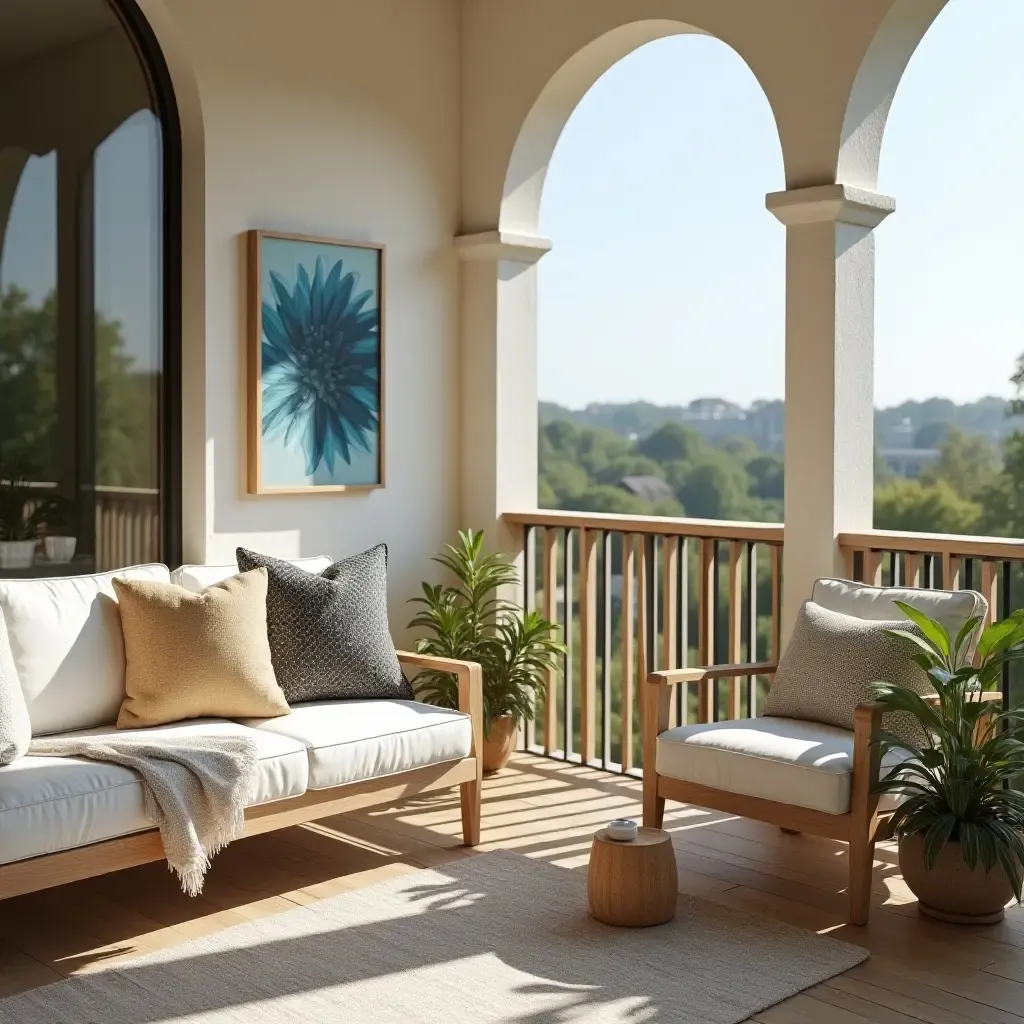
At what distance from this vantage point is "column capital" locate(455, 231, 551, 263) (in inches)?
215

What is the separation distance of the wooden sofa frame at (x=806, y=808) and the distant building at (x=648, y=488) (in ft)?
48.1

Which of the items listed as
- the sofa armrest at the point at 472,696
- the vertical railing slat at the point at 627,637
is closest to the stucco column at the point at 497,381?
the vertical railing slat at the point at 627,637

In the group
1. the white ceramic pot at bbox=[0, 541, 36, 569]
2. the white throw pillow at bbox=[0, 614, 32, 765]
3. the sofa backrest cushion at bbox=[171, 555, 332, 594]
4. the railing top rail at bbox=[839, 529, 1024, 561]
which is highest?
the railing top rail at bbox=[839, 529, 1024, 561]

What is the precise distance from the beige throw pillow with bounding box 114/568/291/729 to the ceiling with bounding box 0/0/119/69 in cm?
184

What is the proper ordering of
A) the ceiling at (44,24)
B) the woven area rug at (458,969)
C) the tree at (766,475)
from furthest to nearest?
the tree at (766,475) < the ceiling at (44,24) < the woven area rug at (458,969)

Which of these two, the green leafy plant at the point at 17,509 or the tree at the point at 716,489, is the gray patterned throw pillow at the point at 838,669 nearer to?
the green leafy plant at the point at 17,509

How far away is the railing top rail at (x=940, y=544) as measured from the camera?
4.06 meters

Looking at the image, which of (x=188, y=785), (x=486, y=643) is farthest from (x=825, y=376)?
(x=188, y=785)

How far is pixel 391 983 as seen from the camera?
3168 millimetres

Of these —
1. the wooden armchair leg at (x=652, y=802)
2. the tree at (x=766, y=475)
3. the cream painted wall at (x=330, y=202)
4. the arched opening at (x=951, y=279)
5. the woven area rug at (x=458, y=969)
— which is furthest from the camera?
the tree at (x=766, y=475)

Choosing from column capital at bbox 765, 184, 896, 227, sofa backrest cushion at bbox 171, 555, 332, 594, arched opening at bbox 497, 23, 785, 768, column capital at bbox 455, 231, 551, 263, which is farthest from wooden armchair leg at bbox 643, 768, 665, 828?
arched opening at bbox 497, 23, 785, 768

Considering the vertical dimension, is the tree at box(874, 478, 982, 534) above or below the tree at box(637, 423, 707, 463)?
below

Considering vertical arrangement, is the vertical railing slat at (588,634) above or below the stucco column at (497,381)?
below

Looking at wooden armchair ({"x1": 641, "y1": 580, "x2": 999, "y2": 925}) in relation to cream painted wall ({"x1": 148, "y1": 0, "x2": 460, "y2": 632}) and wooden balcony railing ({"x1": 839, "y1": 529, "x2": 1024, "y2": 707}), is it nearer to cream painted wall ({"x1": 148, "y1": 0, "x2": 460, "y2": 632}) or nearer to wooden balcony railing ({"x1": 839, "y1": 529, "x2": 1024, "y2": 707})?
wooden balcony railing ({"x1": 839, "y1": 529, "x2": 1024, "y2": 707})
